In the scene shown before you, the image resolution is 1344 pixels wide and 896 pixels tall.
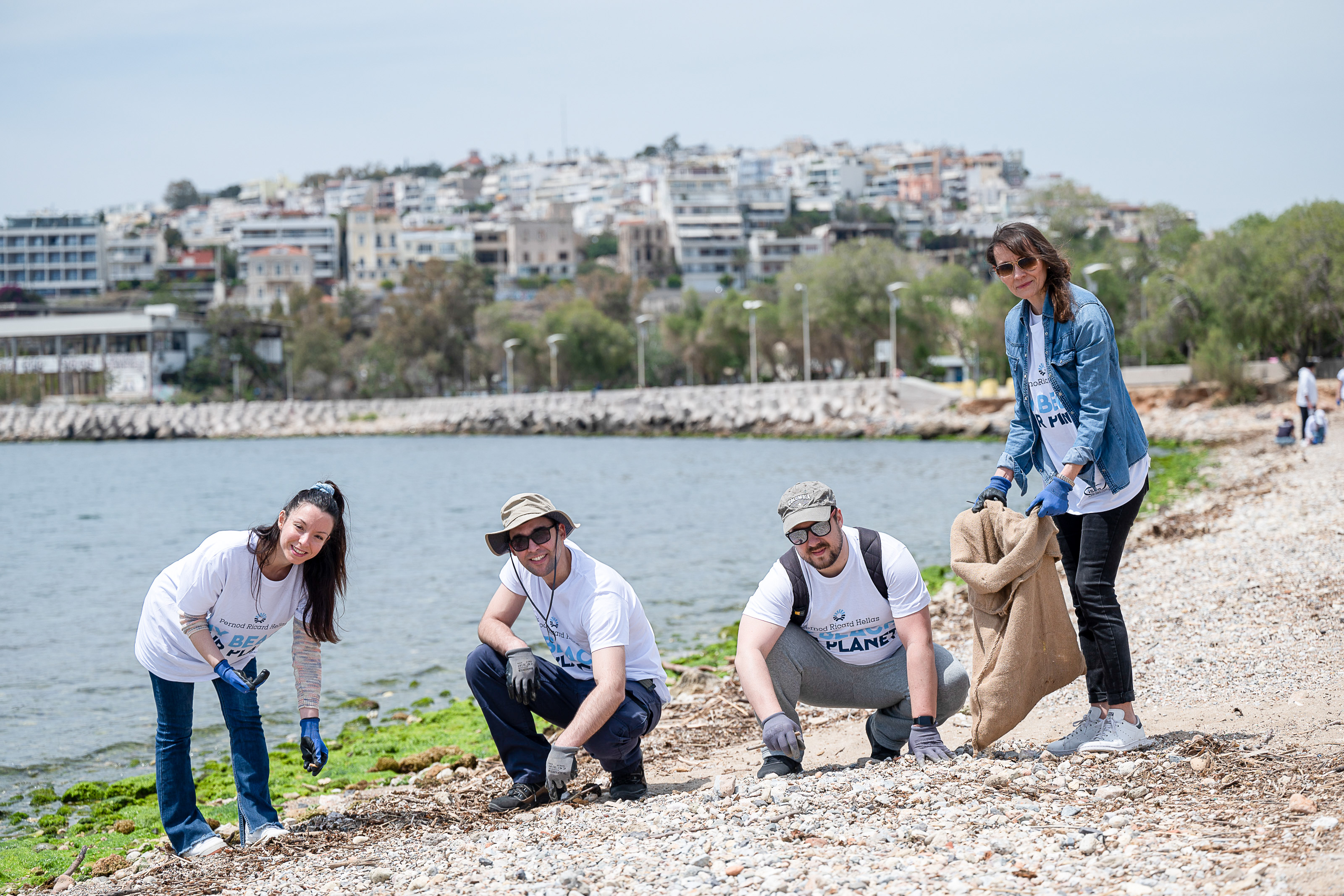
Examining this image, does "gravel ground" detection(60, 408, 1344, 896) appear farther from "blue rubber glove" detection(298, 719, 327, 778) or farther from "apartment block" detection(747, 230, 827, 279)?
"apartment block" detection(747, 230, 827, 279)

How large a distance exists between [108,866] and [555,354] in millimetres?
80146

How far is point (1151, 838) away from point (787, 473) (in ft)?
105

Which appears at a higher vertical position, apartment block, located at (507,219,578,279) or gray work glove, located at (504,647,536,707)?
apartment block, located at (507,219,578,279)

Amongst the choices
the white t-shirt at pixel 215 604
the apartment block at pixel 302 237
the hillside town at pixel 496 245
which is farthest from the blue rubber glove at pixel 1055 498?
the apartment block at pixel 302 237

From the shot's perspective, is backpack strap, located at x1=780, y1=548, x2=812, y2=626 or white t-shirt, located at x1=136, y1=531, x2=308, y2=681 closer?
white t-shirt, located at x1=136, y1=531, x2=308, y2=681

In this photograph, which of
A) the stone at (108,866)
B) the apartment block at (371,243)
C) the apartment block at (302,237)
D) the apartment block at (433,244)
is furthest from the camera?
the apartment block at (302,237)

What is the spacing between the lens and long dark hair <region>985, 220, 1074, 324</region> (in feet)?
15.2

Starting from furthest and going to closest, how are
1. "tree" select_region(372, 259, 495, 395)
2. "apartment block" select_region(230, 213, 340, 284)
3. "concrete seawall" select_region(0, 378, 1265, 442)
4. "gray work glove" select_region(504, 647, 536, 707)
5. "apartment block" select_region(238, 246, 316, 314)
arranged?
"apartment block" select_region(230, 213, 340, 284) < "apartment block" select_region(238, 246, 316, 314) < "tree" select_region(372, 259, 495, 395) < "concrete seawall" select_region(0, 378, 1265, 442) < "gray work glove" select_region(504, 647, 536, 707)

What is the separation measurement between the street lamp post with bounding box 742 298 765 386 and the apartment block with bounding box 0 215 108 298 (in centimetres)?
10489

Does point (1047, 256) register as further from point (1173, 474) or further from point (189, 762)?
point (1173, 474)

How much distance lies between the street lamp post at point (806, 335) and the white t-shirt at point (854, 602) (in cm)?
6150

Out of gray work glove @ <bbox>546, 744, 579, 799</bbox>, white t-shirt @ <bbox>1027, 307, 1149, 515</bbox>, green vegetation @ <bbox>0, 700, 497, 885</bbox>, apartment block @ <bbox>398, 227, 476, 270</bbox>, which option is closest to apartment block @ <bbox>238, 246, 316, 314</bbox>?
apartment block @ <bbox>398, 227, 476, 270</bbox>

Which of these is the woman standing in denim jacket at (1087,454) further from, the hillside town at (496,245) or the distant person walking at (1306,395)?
the hillside town at (496,245)

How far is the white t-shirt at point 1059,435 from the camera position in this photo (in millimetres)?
4629
